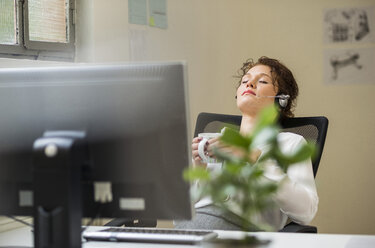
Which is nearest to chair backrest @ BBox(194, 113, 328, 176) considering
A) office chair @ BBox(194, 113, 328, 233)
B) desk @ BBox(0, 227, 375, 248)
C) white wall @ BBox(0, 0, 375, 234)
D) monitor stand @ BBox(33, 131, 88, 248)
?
office chair @ BBox(194, 113, 328, 233)

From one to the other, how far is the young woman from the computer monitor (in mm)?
450

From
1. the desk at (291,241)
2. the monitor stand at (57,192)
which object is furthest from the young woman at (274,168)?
the monitor stand at (57,192)

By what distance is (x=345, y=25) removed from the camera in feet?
13.6

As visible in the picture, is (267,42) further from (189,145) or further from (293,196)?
(189,145)

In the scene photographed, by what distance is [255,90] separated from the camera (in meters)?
2.35

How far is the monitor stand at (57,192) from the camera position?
127cm

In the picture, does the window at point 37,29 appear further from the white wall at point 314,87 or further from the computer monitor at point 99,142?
the computer monitor at point 99,142

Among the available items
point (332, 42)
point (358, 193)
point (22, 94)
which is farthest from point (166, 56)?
point (22, 94)

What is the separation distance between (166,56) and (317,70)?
3.98 feet

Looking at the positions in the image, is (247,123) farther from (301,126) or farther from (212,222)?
(212,222)

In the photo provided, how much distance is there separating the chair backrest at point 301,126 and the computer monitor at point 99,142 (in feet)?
3.42

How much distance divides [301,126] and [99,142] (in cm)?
127

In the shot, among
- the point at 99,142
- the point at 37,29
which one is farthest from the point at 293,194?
the point at 37,29

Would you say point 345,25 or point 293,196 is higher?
point 345,25
